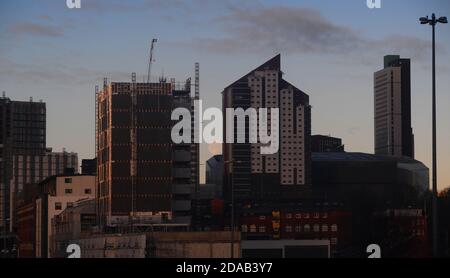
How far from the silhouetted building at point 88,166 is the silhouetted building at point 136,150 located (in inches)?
481

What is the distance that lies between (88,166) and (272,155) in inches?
1203

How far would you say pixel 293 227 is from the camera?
160 meters

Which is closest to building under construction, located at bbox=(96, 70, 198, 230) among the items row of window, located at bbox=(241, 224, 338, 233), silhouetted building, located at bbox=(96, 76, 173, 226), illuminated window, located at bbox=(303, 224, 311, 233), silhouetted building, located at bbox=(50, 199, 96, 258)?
silhouetted building, located at bbox=(96, 76, 173, 226)

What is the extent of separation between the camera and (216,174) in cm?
15425

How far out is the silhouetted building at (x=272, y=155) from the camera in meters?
129

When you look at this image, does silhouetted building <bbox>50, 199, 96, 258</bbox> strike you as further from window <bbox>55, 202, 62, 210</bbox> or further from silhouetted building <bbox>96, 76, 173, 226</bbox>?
window <bbox>55, 202, 62, 210</bbox>

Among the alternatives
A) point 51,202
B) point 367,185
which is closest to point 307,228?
point 367,185

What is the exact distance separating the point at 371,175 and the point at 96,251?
415ft

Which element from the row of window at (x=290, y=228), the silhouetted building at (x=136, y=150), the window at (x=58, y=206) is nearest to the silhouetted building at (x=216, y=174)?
the row of window at (x=290, y=228)

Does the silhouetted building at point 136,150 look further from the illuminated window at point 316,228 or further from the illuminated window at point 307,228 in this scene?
the illuminated window at point 307,228

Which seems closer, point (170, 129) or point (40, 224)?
point (170, 129)

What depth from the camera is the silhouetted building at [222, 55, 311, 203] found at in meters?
129
